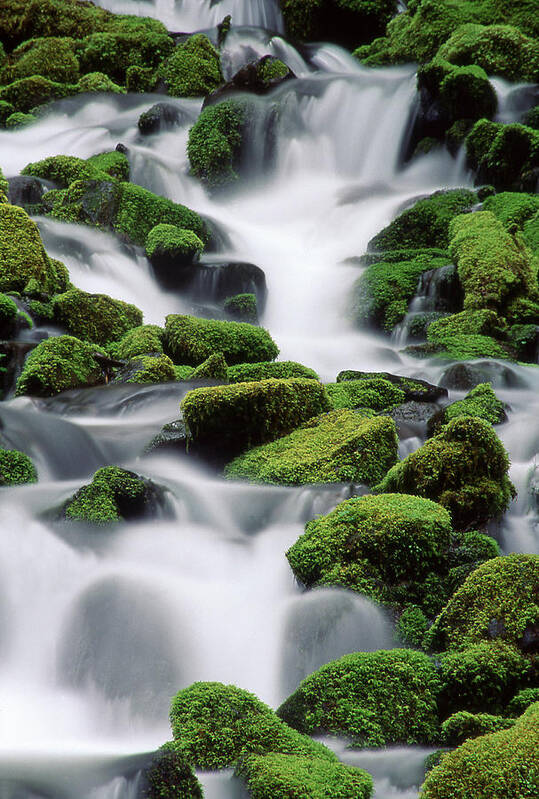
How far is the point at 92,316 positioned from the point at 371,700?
22.7ft

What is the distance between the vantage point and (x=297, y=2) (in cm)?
2411

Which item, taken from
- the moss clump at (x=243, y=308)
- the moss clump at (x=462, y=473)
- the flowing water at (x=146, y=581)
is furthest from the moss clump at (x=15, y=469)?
the moss clump at (x=243, y=308)

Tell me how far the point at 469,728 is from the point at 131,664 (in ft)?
5.97

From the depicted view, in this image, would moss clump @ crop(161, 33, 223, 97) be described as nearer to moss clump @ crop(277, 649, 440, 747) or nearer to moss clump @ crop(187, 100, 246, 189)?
moss clump @ crop(187, 100, 246, 189)

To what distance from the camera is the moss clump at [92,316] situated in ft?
30.7

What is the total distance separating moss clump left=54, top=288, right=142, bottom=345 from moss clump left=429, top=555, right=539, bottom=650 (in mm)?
6400

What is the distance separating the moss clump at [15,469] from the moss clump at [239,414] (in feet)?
4.41

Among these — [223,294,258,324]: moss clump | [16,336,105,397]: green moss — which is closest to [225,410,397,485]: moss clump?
[16,336,105,397]: green moss

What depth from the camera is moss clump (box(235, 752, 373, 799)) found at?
3.02m

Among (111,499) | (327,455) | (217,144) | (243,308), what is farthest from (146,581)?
(217,144)

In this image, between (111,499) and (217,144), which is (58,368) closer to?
(111,499)

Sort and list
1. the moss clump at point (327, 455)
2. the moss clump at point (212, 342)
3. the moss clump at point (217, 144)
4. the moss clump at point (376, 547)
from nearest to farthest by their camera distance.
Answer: the moss clump at point (376, 547) < the moss clump at point (327, 455) < the moss clump at point (212, 342) < the moss clump at point (217, 144)

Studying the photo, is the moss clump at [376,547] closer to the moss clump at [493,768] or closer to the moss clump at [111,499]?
the moss clump at [111,499]

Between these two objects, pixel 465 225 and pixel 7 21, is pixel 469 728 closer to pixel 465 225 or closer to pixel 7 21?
pixel 465 225
